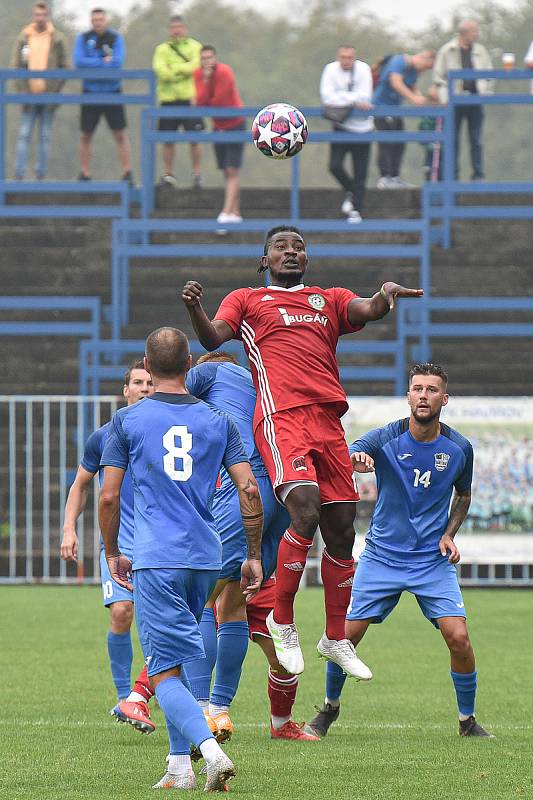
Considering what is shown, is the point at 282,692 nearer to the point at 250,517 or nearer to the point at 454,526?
the point at 454,526

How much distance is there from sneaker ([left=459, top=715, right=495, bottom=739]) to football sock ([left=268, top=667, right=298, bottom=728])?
0.90 m

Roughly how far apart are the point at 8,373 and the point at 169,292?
7.54 ft

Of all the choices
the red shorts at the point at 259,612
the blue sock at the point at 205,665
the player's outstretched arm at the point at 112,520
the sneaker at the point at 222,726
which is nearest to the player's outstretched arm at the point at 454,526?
the red shorts at the point at 259,612

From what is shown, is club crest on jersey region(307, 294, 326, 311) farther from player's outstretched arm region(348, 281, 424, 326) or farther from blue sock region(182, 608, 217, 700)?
blue sock region(182, 608, 217, 700)

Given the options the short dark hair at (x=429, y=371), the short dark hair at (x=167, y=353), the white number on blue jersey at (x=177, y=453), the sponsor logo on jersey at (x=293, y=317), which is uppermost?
the sponsor logo on jersey at (x=293, y=317)

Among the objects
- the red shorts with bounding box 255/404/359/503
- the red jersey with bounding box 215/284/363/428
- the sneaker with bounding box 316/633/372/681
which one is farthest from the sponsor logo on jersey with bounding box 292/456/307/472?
the sneaker with bounding box 316/633/372/681

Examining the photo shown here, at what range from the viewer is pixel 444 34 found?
56.0 metres

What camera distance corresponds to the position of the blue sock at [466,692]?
882 centimetres

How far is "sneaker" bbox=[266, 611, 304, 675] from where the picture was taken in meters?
8.11

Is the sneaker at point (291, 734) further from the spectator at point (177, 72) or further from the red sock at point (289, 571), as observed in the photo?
the spectator at point (177, 72)

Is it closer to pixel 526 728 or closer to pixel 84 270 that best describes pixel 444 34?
Result: pixel 84 270

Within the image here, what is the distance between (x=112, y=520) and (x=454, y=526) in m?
2.59

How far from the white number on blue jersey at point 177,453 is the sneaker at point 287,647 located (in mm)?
1483

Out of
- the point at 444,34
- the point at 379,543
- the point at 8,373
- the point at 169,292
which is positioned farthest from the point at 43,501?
the point at 444,34
